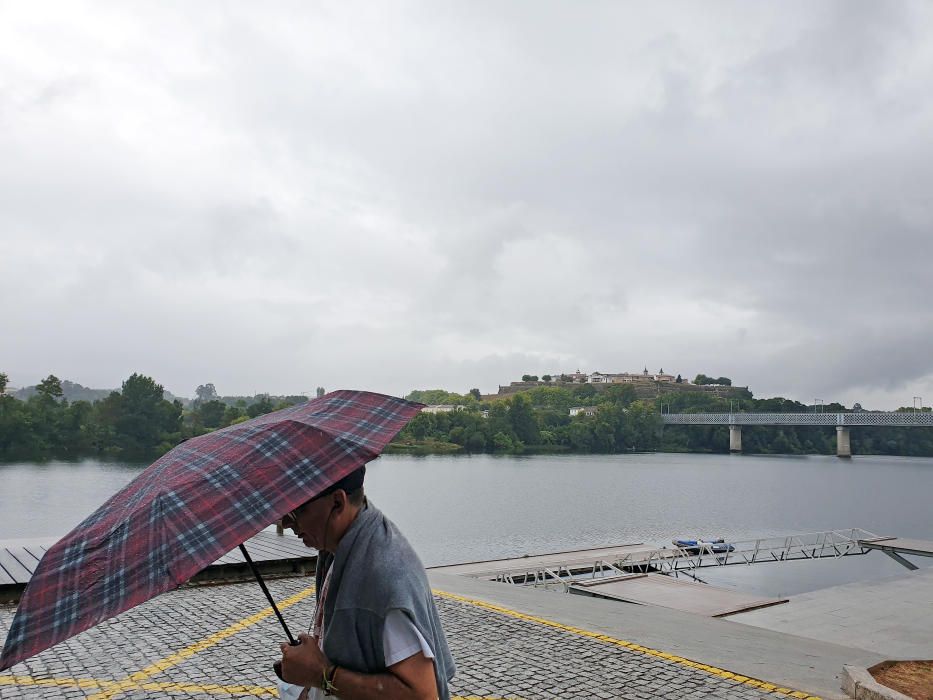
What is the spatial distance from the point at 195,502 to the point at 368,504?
1.72ft

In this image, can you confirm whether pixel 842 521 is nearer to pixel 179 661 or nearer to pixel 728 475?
pixel 728 475

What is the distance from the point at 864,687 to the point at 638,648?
2086mm

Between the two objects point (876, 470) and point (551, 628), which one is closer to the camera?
point (551, 628)

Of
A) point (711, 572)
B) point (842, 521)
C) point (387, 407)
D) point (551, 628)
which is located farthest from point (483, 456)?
point (387, 407)

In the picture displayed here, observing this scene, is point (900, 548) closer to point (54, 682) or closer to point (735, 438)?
point (54, 682)

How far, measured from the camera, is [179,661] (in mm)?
6820

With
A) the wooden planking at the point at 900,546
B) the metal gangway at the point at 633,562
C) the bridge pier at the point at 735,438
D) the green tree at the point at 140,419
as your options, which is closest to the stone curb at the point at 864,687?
the metal gangway at the point at 633,562

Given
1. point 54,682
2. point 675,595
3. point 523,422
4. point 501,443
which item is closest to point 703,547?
point 675,595

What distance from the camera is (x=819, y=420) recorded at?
362 feet

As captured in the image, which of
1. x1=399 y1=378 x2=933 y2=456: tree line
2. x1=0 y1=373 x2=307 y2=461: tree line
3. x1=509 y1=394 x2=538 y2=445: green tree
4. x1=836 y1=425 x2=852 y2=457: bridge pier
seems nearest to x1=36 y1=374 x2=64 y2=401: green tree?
x1=0 y1=373 x2=307 y2=461: tree line

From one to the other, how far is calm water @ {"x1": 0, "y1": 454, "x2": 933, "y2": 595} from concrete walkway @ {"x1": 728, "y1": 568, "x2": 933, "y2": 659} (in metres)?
6.44

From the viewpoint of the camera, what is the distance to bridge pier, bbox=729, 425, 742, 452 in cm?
11886

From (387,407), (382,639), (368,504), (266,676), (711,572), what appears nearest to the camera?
(382,639)

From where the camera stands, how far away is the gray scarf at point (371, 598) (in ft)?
7.28
